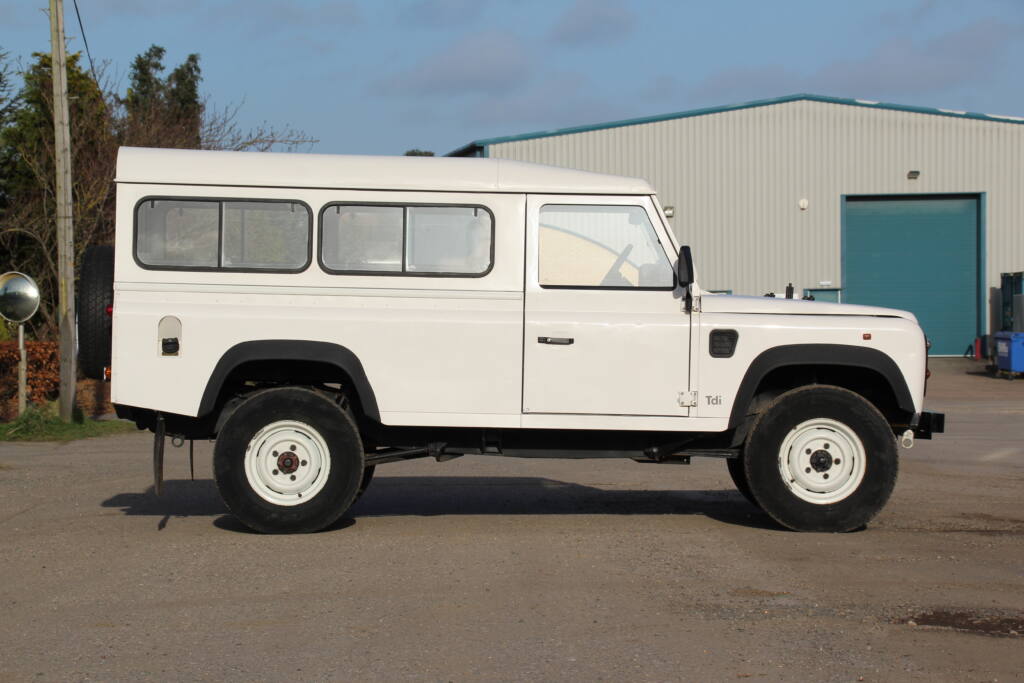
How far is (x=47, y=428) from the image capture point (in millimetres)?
16641

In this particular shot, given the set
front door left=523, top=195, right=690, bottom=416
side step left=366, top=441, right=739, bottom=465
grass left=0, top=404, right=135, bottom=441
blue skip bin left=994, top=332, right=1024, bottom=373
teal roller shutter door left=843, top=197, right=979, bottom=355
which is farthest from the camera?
teal roller shutter door left=843, top=197, right=979, bottom=355

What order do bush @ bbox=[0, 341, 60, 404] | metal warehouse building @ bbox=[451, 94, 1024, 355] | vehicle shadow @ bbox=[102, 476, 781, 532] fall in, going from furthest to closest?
metal warehouse building @ bbox=[451, 94, 1024, 355] < bush @ bbox=[0, 341, 60, 404] < vehicle shadow @ bbox=[102, 476, 781, 532]

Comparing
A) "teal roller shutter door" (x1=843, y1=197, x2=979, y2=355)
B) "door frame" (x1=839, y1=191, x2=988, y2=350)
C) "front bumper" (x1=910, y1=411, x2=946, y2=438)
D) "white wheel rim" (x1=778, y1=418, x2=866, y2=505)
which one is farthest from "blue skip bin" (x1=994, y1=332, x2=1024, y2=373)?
"white wheel rim" (x1=778, y1=418, x2=866, y2=505)

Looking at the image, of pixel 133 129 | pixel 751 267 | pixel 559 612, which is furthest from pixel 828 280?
A: pixel 559 612

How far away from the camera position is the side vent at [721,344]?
26.4 feet

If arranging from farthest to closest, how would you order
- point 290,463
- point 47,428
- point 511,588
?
1. point 47,428
2. point 290,463
3. point 511,588

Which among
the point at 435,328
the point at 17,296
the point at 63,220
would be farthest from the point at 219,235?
the point at 63,220

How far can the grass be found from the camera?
52.9 feet

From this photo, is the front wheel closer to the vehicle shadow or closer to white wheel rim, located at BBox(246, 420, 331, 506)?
the vehicle shadow

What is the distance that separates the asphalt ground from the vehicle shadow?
0.05 m

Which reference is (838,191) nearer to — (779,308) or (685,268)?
(779,308)

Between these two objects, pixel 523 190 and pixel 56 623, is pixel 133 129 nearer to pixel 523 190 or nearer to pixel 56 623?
pixel 523 190

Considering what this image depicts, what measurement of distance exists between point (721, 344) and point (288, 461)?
3118mm

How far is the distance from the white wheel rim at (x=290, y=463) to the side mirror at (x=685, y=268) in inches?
107
